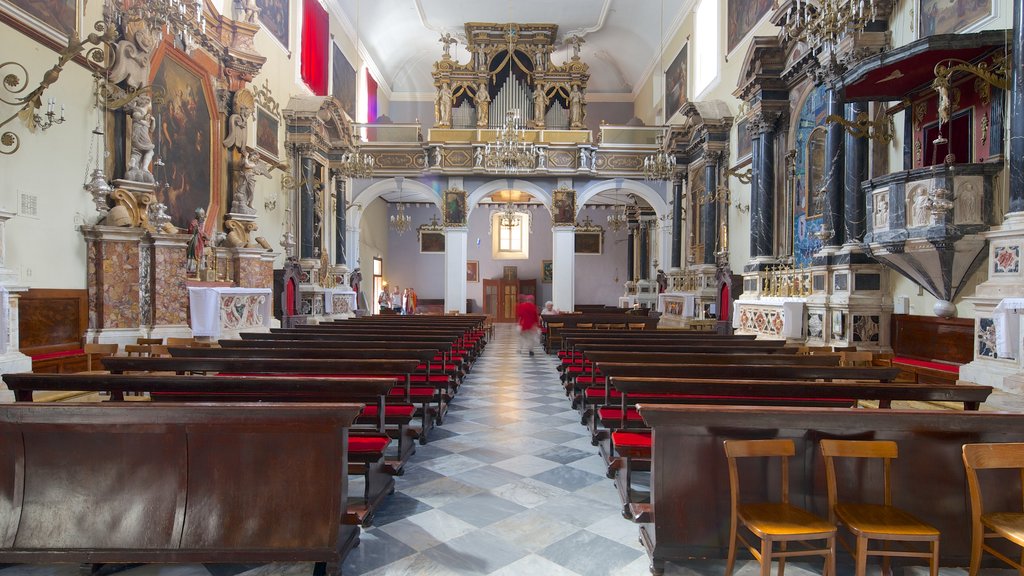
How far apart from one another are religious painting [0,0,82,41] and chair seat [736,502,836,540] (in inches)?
286

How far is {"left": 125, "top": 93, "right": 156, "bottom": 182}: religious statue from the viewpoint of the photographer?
7.34 meters

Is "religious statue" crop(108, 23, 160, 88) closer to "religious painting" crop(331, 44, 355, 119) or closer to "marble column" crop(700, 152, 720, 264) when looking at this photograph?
"religious painting" crop(331, 44, 355, 119)

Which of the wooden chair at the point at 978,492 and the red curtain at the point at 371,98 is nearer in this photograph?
the wooden chair at the point at 978,492

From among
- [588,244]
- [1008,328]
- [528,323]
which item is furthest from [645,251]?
[1008,328]

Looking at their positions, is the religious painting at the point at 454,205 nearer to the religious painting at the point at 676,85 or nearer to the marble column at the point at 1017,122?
the religious painting at the point at 676,85

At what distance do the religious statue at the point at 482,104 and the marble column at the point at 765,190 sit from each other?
10264 millimetres

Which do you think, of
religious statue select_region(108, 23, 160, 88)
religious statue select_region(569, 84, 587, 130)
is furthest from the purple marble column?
religious statue select_region(569, 84, 587, 130)

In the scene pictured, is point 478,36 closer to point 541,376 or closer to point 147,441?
point 541,376

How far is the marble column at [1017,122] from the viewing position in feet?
16.4

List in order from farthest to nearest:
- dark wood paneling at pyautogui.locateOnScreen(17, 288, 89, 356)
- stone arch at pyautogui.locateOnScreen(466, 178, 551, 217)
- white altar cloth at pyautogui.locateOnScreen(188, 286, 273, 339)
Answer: stone arch at pyautogui.locateOnScreen(466, 178, 551, 217) → white altar cloth at pyautogui.locateOnScreen(188, 286, 273, 339) → dark wood paneling at pyautogui.locateOnScreen(17, 288, 89, 356)

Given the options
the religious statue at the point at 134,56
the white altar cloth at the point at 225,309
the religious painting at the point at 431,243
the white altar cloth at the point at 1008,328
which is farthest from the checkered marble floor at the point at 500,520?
the religious painting at the point at 431,243

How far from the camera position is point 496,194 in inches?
872

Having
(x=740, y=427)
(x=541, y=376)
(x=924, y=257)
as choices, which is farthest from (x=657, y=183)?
(x=740, y=427)

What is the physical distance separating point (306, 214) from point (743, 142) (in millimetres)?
10281
